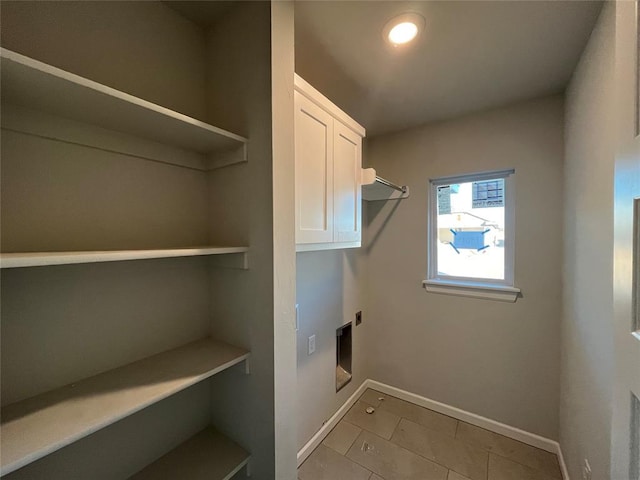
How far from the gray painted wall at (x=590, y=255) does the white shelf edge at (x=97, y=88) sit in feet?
5.43

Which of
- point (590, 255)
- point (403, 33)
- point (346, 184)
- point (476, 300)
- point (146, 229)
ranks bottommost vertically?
point (476, 300)

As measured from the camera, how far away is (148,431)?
1001mm

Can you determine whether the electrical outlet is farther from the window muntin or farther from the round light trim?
the round light trim

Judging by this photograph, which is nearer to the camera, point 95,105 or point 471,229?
point 95,105

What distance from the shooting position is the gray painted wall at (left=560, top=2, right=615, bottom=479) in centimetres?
108

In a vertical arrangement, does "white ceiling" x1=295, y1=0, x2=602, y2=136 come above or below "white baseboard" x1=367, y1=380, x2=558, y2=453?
above

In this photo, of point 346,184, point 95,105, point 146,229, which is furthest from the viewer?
point 346,184

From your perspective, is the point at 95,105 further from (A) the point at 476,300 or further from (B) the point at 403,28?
(A) the point at 476,300

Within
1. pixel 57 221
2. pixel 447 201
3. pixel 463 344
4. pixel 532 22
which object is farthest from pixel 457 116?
pixel 57 221

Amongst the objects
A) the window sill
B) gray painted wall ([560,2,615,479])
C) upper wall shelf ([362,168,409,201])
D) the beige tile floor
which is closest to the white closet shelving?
the beige tile floor

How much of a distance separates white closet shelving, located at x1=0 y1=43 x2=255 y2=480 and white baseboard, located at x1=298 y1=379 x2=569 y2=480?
111cm

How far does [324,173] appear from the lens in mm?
1424

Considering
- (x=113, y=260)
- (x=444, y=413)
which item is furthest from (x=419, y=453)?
(x=113, y=260)

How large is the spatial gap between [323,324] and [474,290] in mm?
1306
